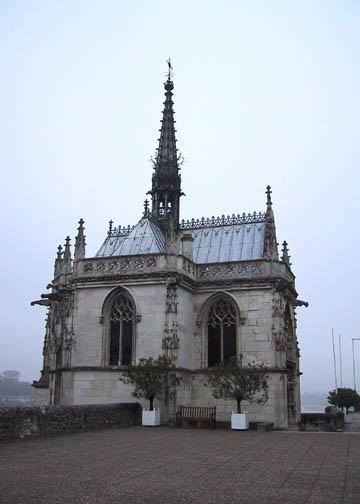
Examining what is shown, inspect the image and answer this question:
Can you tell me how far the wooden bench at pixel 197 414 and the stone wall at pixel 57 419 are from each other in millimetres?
2553

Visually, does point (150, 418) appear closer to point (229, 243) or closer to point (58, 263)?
point (58, 263)

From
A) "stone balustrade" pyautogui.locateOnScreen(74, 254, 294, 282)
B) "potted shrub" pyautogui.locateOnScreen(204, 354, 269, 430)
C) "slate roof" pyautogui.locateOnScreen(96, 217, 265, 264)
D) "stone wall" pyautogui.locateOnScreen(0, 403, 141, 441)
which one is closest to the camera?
Answer: "stone wall" pyautogui.locateOnScreen(0, 403, 141, 441)

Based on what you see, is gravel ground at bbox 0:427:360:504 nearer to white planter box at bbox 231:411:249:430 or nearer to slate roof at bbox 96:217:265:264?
white planter box at bbox 231:411:249:430

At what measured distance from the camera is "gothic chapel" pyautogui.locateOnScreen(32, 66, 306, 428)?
98.6ft

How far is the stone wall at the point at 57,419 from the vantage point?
62.7 ft

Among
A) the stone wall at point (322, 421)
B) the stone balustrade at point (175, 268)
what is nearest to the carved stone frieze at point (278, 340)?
the stone balustrade at point (175, 268)

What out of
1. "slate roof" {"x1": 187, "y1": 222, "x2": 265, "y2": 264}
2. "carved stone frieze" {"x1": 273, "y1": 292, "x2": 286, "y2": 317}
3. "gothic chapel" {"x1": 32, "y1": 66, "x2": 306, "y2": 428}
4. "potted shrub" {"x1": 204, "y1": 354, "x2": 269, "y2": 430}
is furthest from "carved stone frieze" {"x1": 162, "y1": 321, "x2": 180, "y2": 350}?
"slate roof" {"x1": 187, "y1": 222, "x2": 265, "y2": 264}

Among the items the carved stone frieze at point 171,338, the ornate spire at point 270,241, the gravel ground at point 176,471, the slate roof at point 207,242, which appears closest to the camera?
the gravel ground at point 176,471

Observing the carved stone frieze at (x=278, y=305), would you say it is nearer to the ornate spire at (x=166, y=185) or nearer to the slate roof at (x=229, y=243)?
the slate roof at (x=229, y=243)

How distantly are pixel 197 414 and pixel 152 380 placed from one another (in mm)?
2806

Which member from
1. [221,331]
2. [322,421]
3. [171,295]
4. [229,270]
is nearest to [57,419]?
[171,295]

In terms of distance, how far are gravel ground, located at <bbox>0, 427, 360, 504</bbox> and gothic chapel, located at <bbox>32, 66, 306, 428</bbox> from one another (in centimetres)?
936

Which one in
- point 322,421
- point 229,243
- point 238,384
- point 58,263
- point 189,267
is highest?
point 229,243

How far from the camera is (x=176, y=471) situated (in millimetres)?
13258
